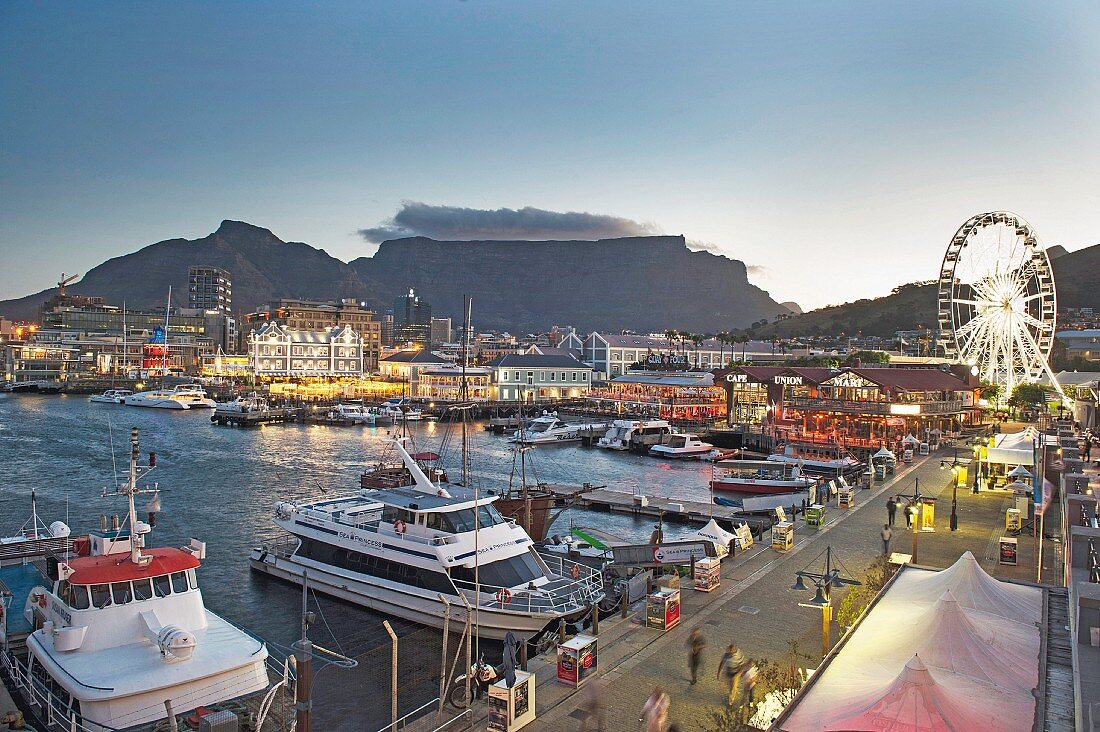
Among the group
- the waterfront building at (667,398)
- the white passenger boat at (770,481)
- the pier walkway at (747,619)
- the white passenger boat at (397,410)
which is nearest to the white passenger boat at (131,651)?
the pier walkway at (747,619)

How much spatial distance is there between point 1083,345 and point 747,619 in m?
105

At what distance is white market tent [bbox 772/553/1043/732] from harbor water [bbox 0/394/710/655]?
12039mm

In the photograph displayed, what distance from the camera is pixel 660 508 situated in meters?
34.6

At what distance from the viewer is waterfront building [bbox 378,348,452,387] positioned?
111 metres

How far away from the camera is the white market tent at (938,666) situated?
8258 mm

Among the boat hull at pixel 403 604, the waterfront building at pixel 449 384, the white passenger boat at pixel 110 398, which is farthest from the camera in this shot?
the waterfront building at pixel 449 384

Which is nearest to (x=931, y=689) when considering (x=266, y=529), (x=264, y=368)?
(x=266, y=529)

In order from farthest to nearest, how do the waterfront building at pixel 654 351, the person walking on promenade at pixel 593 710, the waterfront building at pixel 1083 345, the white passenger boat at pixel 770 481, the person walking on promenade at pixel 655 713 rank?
the waterfront building at pixel 654 351 < the waterfront building at pixel 1083 345 < the white passenger boat at pixel 770 481 < the person walking on promenade at pixel 593 710 < the person walking on promenade at pixel 655 713

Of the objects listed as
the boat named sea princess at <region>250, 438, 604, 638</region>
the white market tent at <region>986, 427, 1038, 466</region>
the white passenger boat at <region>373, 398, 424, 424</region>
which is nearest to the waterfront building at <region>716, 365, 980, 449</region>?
the white market tent at <region>986, 427, 1038, 466</region>

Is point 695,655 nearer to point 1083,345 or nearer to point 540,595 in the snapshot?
point 540,595

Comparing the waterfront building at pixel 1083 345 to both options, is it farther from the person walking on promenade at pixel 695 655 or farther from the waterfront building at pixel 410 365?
the person walking on promenade at pixel 695 655

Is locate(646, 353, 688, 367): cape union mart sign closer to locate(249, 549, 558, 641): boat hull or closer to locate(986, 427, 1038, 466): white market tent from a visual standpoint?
locate(986, 427, 1038, 466): white market tent

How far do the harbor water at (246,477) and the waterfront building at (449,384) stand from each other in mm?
17427

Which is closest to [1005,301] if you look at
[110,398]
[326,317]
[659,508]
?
[659,508]
